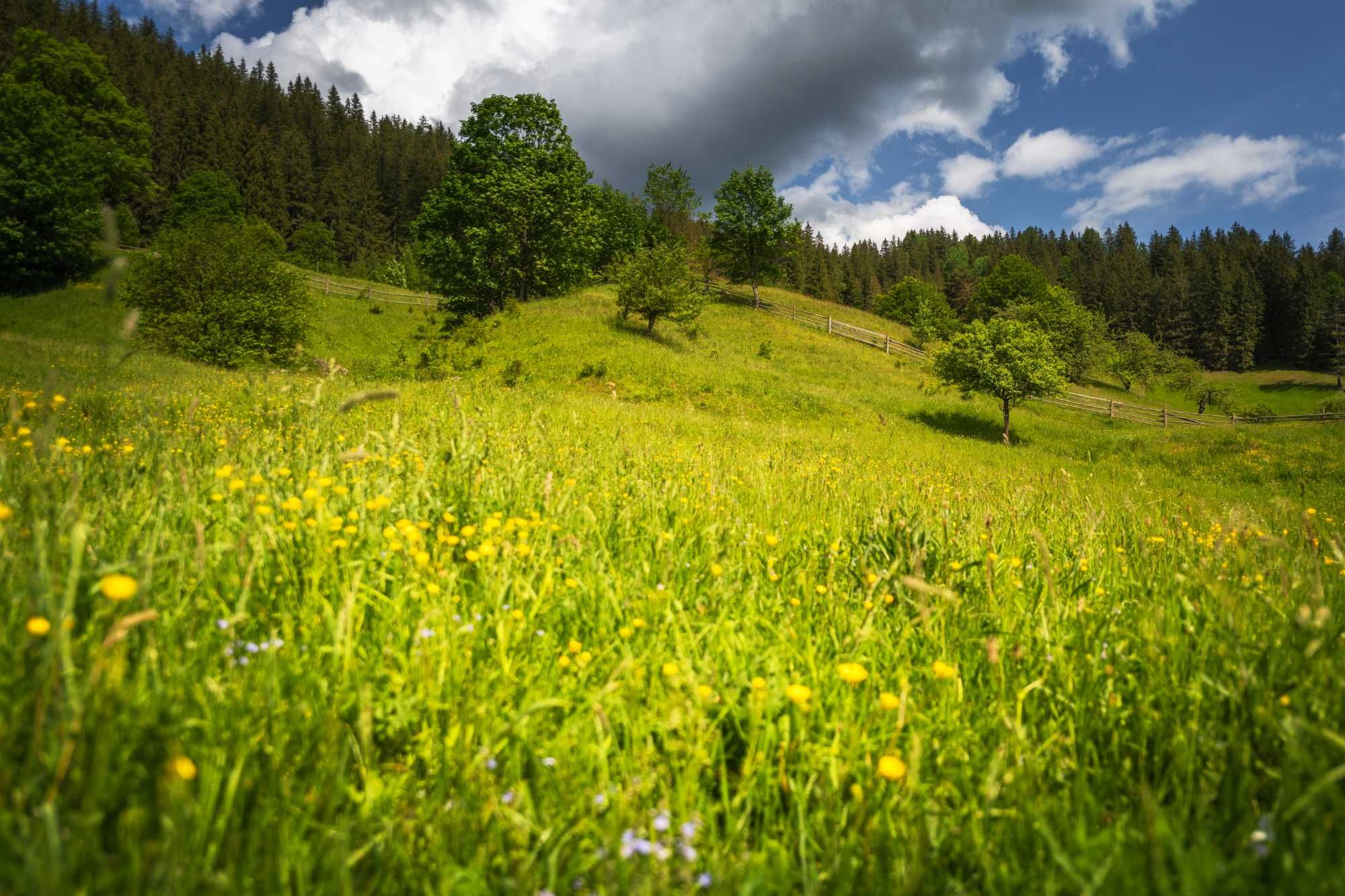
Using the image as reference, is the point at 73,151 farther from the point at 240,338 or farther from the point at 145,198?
the point at 145,198

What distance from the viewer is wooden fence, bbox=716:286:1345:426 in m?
41.0

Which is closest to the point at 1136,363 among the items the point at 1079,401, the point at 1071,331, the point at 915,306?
the point at 1071,331

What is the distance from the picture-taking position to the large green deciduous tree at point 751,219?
53.0 metres

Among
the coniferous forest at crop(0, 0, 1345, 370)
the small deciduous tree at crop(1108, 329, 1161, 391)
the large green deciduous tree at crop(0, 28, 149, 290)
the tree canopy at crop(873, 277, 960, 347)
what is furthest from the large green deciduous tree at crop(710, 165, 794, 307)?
the large green deciduous tree at crop(0, 28, 149, 290)

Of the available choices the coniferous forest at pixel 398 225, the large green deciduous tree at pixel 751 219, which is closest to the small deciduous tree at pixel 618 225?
the coniferous forest at pixel 398 225

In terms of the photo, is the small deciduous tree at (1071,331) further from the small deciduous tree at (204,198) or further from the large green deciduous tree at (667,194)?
the small deciduous tree at (204,198)

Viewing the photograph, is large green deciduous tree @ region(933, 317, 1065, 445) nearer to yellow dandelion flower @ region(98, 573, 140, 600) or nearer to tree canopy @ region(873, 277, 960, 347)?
yellow dandelion flower @ region(98, 573, 140, 600)

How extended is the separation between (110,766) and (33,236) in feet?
156

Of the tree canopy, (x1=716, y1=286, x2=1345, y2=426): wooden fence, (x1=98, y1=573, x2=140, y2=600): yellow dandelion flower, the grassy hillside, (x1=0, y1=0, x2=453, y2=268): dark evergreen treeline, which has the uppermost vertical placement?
(x1=0, y1=0, x2=453, y2=268): dark evergreen treeline

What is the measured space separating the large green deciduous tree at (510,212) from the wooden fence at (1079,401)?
23.0 meters

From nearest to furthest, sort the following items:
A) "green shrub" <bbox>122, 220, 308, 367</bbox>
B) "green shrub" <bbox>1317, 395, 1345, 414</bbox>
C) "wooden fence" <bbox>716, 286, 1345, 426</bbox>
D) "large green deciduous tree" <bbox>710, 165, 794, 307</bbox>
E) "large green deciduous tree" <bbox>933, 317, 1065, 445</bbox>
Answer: "green shrub" <bbox>122, 220, 308, 367</bbox>
"large green deciduous tree" <bbox>933, 317, 1065, 445</bbox>
"wooden fence" <bbox>716, 286, 1345, 426</bbox>
"green shrub" <bbox>1317, 395, 1345, 414</bbox>
"large green deciduous tree" <bbox>710, 165, 794, 307</bbox>

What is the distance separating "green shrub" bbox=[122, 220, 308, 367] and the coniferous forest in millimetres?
38572

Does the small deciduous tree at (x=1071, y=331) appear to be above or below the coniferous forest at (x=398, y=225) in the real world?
below

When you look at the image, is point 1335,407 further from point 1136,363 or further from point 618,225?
point 618,225
